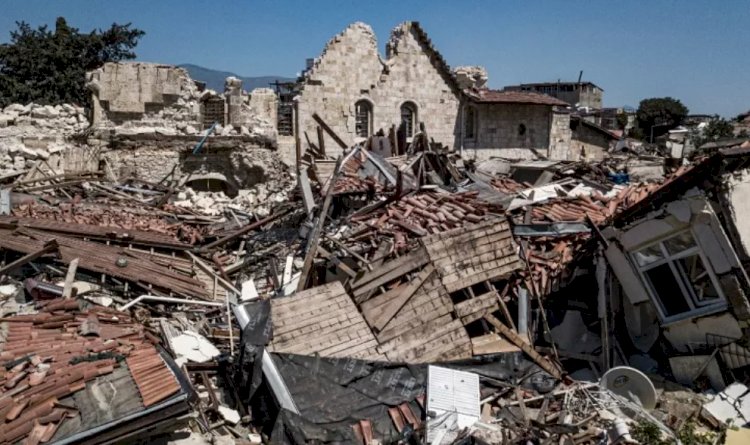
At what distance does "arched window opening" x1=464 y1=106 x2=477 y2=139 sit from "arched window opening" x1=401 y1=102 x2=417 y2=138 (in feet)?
8.78

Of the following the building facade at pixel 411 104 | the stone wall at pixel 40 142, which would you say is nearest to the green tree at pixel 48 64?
the stone wall at pixel 40 142

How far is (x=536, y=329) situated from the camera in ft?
32.5

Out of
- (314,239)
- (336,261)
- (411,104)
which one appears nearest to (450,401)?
(336,261)

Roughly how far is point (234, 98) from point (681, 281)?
52.4 feet

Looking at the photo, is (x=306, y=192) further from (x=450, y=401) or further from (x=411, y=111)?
(x=411, y=111)

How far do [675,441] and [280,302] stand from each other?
593cm

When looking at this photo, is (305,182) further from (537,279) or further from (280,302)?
(537,279)

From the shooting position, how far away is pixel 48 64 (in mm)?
29625

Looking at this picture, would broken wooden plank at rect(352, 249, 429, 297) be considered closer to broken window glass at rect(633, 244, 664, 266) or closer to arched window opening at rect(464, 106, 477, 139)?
broken window glass at rect(633, 244, 664, 266)

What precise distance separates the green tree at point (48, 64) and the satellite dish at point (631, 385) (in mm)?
28706

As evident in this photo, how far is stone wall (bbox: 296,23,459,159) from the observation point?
21.0 m

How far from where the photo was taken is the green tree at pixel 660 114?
187ft

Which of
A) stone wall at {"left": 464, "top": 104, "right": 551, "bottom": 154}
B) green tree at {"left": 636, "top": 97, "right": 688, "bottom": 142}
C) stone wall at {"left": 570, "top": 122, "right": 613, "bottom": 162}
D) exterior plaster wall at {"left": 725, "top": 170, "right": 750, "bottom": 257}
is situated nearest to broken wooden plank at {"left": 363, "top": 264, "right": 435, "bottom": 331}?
exterior plaster wall at {"left": 725, "top": 170, "right": 750, "bottom": 257}

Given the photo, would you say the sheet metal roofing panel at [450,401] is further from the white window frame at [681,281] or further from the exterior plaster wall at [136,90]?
the exterior plaster wall at [136,90]
